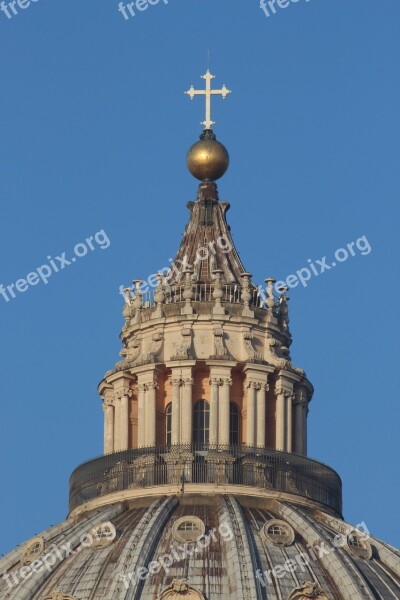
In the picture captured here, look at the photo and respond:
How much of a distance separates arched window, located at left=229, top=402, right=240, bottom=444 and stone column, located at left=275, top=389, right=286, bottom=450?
5.11 ft

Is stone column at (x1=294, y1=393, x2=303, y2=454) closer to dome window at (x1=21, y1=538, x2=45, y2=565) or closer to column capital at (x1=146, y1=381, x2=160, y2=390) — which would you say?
column capital at (x1=146, y1=381, x2=160, y2=390)

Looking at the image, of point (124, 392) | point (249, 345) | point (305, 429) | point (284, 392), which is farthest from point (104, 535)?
point (305, 429)

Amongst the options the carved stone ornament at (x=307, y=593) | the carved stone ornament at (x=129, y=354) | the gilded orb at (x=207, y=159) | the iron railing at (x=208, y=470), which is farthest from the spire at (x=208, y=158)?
the carved stone ornament at (x=307, y=593)

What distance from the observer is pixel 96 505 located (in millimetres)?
137750

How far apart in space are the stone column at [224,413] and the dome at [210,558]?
2771 mm

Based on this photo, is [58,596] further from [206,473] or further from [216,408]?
[216,408]

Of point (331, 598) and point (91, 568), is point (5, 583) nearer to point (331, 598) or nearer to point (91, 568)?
point (91, 568)

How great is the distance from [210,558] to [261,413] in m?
9.50

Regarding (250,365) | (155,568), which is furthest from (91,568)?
(250,365)

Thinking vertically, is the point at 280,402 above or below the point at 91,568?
above

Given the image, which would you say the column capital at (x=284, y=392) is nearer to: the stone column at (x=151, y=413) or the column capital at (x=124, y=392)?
the stone column at (x=151, y=413)

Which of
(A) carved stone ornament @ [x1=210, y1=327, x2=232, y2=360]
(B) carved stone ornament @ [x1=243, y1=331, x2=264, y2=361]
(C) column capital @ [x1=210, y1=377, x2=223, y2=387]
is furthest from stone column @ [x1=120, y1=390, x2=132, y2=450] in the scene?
(B) carved stone ornament @ [x1=243, y1=331, x2=264, y2=361]

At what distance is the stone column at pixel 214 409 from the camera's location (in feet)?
451

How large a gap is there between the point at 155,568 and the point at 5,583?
269 inches
